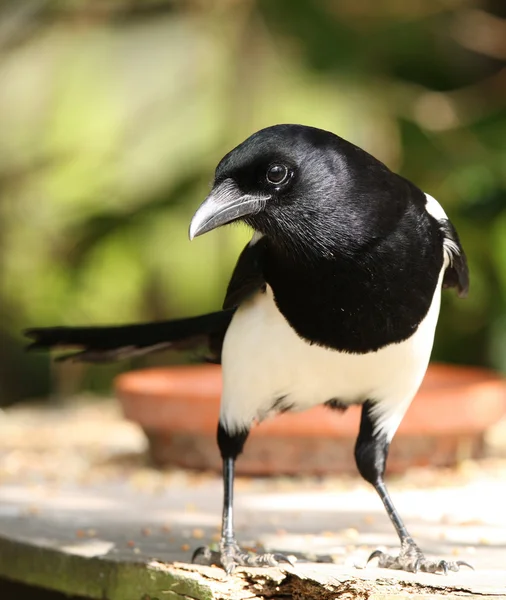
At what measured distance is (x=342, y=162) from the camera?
1.82 metres

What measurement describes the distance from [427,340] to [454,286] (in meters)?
0.31

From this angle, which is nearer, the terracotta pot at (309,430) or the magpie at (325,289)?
the magpie at (325,289)

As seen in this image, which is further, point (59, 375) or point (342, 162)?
point (59, 375)

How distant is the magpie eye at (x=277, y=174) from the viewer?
178 cm

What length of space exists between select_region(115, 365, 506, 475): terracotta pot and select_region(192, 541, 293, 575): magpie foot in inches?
33.6

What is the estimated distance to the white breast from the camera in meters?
1.94

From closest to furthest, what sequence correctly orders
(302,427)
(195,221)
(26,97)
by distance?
(195,221)
(302,427)
(26,97)

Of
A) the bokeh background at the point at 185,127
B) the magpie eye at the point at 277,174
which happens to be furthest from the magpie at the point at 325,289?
the bokeh background at the point at 185,127

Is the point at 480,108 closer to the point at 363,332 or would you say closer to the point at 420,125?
the point at 420,125

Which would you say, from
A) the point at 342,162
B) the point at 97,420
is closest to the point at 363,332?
the point at 342,162

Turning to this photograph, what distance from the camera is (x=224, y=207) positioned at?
1.79 meters

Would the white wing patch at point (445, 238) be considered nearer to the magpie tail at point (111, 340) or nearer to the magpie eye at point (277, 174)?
the magpie eye at point (277, 174)

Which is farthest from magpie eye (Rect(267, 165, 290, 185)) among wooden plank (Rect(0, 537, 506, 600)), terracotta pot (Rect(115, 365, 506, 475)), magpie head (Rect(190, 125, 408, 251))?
terracotta pot (Rect(115, 365, 506, 475))

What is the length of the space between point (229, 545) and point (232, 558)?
6 cm
